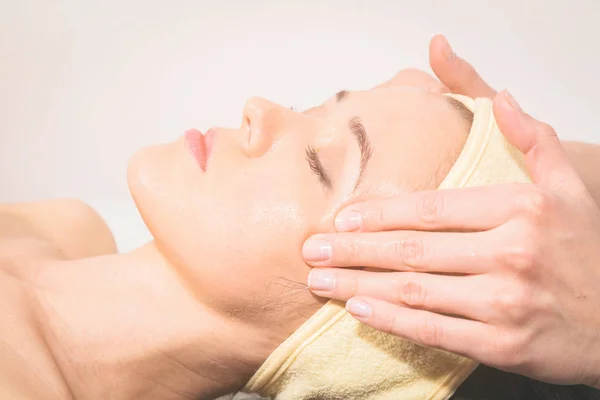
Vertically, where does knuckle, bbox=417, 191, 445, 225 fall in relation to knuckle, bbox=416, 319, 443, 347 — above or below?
above

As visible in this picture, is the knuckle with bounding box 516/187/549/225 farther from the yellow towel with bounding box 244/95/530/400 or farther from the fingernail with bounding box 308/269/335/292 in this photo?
the fingernail with bounding box 308/269/335/292

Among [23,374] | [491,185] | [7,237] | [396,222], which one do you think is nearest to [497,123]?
[491,185]

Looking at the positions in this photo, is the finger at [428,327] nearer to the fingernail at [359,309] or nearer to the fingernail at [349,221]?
→ the fingernail at [359,309]

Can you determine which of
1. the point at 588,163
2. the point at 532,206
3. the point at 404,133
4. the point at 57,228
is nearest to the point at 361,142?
the point at 404,133

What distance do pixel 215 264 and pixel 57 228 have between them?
669mm

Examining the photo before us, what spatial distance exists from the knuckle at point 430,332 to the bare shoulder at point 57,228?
82cm

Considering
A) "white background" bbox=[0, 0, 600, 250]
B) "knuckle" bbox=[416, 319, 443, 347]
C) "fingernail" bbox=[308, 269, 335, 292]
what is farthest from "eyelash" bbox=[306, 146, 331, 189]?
"white background" bbox=[0, 0, 600, 250]

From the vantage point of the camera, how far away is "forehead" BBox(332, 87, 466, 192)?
40.4 inches

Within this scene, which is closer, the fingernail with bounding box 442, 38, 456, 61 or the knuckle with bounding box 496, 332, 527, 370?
the knuckle with bounding box 496, 332, 527, 370

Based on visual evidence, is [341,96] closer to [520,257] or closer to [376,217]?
[376,217]

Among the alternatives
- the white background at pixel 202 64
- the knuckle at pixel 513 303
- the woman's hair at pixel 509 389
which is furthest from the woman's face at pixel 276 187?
the white background at pixel 202 64

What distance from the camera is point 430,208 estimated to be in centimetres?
95

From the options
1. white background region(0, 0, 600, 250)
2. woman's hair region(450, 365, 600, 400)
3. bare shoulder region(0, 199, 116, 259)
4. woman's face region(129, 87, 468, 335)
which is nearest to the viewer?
woman's face region(129, 87, 468, 335)

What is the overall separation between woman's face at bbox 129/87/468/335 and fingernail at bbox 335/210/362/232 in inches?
1.2
